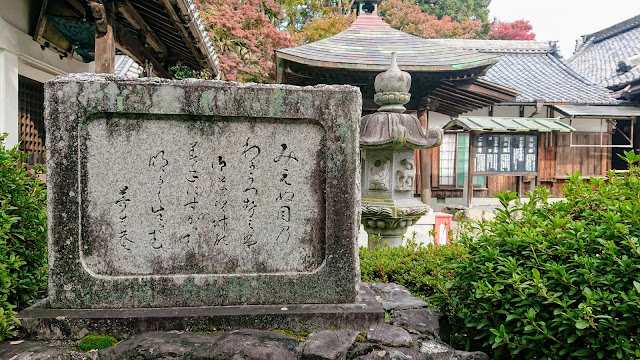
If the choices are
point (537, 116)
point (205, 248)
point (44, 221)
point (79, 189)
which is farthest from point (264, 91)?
point (537, 116)

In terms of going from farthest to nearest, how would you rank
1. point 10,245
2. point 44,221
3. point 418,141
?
point 418,141, point 44,221, point 10,245

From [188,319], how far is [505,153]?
1347 centimetres

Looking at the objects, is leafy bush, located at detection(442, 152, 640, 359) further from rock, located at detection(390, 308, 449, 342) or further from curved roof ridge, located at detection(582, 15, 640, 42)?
curved roof ridge, located at detection(582, 15, 640, 42)

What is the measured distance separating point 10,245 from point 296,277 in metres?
1.67

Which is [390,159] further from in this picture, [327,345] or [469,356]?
[327,345]

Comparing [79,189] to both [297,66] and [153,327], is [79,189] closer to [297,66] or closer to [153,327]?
[153,327]

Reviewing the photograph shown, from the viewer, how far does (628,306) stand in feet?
6.15

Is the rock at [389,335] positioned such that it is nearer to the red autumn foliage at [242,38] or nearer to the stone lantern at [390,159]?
the stone lantern at [390,159]

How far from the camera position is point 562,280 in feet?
6.82

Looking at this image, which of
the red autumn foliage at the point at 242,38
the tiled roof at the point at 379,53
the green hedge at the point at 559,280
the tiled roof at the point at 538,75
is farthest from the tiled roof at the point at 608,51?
the green hedge at the point at 559,280

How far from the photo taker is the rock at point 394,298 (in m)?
2.86

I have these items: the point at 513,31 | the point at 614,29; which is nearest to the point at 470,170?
the point at 614,29

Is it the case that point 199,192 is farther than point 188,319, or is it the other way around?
point 199,192

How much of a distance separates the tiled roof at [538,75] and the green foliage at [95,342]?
1408cm
